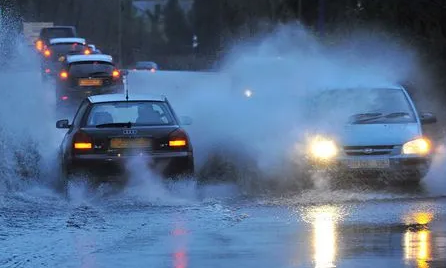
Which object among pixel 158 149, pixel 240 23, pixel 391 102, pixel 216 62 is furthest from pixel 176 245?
pixel 240 23

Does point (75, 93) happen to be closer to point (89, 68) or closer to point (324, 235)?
point (89, 68)

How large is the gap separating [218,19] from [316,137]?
2921 cm

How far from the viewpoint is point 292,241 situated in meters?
8.37

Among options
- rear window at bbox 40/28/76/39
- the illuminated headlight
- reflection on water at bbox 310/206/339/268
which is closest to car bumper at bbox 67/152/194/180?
reflection on water at bbox 310/206/339/268

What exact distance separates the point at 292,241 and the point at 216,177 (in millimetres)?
4866

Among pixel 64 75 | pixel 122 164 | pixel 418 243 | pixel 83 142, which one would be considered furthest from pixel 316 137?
pixel 64 75

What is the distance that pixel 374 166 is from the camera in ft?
39.2

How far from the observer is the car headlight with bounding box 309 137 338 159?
475 inches

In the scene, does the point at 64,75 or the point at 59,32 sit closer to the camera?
the point at 64,75

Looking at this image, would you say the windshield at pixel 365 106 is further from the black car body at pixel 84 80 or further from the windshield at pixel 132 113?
the black car body at pixel 84 80

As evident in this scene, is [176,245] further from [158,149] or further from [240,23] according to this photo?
[240,23]

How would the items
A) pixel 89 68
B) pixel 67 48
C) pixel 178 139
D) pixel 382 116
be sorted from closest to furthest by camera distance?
1. pixel 178 139
2. pixel 382 116
3. pixel 89 68
4. pixel 67 48

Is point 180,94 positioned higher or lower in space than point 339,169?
higher

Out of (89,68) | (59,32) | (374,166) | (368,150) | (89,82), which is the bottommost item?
(374,166)
